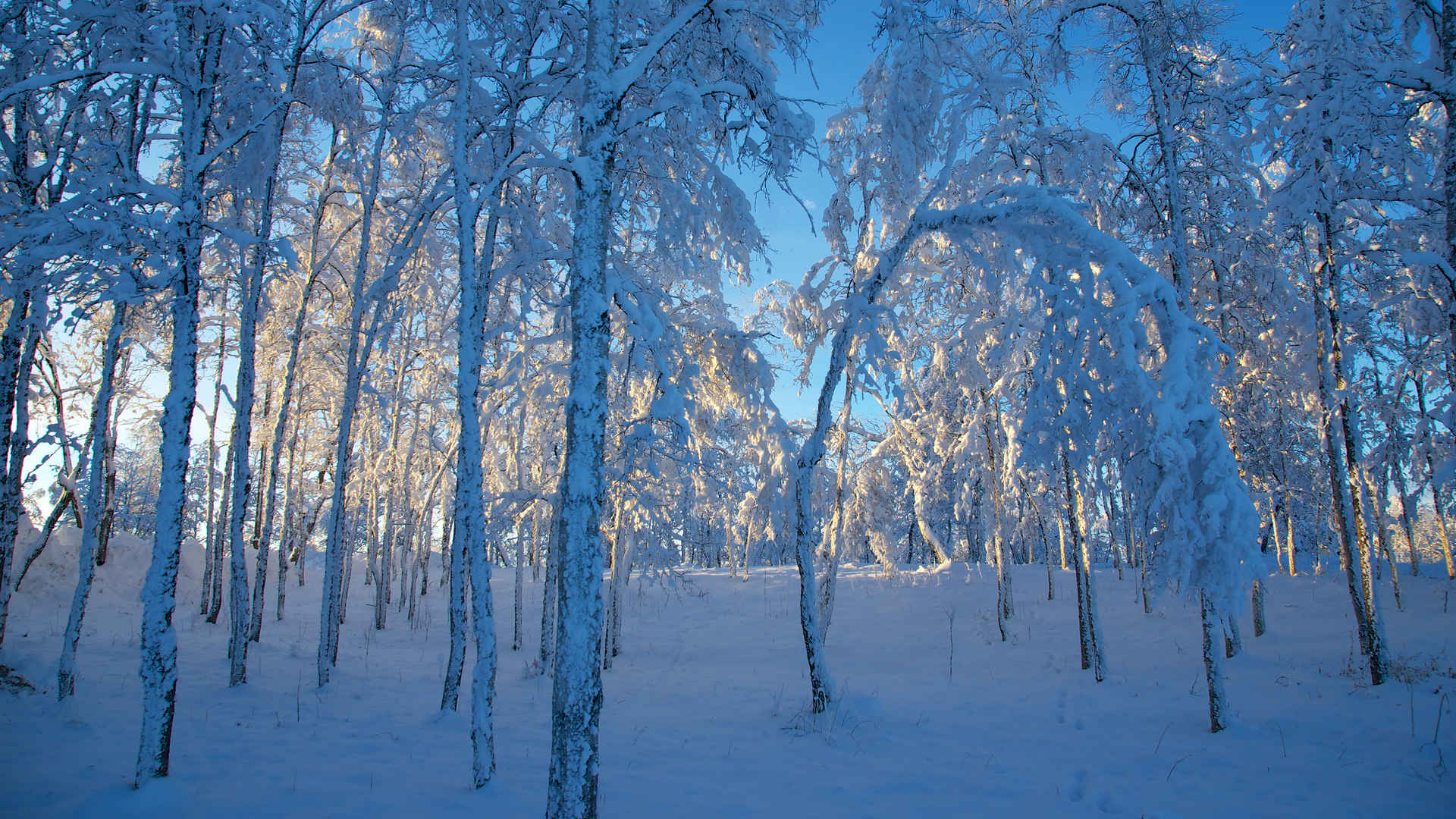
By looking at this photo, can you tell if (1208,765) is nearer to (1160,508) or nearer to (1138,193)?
(1160,508)

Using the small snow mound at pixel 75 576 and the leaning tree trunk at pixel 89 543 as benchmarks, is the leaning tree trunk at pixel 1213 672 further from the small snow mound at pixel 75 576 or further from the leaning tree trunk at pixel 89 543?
the small snow mound at pixel 75 576

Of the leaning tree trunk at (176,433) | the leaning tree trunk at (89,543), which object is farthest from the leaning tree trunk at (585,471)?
the leaning tree trunk at (89,543)

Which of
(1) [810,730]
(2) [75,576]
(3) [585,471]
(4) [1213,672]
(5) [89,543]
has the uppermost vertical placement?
(3) [585,471]

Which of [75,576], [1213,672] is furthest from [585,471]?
[75,576]

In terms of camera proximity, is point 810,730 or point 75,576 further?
point 75,576

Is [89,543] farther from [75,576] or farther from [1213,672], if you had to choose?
[1213,672]

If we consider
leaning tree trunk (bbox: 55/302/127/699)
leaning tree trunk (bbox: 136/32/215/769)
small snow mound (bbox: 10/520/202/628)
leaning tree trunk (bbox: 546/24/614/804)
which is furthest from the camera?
small snow mound (bbox: 10/520/202/628)

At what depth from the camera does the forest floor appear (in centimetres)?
556

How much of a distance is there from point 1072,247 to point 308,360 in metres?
17.2

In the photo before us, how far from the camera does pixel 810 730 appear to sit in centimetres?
773

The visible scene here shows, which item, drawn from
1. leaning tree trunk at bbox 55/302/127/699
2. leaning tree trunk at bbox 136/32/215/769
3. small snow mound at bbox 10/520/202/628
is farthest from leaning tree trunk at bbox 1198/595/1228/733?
small snow mound at bbox 10/520/202/628

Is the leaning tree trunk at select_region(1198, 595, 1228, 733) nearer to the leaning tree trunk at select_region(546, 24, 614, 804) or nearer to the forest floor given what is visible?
the forest floor

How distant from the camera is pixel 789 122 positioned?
233 inches

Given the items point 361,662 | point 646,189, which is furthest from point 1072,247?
point 361,662
